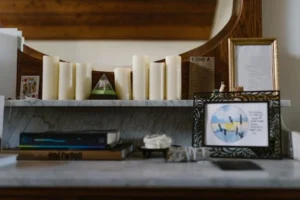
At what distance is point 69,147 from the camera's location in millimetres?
1079

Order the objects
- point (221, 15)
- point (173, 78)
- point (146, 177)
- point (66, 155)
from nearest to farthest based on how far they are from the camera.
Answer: point (146, 177) → point (66, 155) → point (173, 78) → point (221, 15)

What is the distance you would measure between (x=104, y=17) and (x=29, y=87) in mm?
421

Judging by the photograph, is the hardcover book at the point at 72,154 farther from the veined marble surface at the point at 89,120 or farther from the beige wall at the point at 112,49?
the beige wall at the point at 112,49

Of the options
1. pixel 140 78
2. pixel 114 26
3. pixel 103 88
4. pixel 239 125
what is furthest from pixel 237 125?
pixel 114 26

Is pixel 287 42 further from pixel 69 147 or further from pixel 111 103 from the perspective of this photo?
pixel 69 147

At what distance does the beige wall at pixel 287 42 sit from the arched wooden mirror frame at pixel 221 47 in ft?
0.30

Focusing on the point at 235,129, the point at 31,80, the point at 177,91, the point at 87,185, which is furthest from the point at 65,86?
the point at 235,129

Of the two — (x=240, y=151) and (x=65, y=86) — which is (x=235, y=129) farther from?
(x=65, y=86)

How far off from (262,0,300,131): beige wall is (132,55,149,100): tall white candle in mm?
526

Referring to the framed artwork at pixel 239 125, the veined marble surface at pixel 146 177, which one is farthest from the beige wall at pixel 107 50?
the veined marble surface at pixel 146 177
